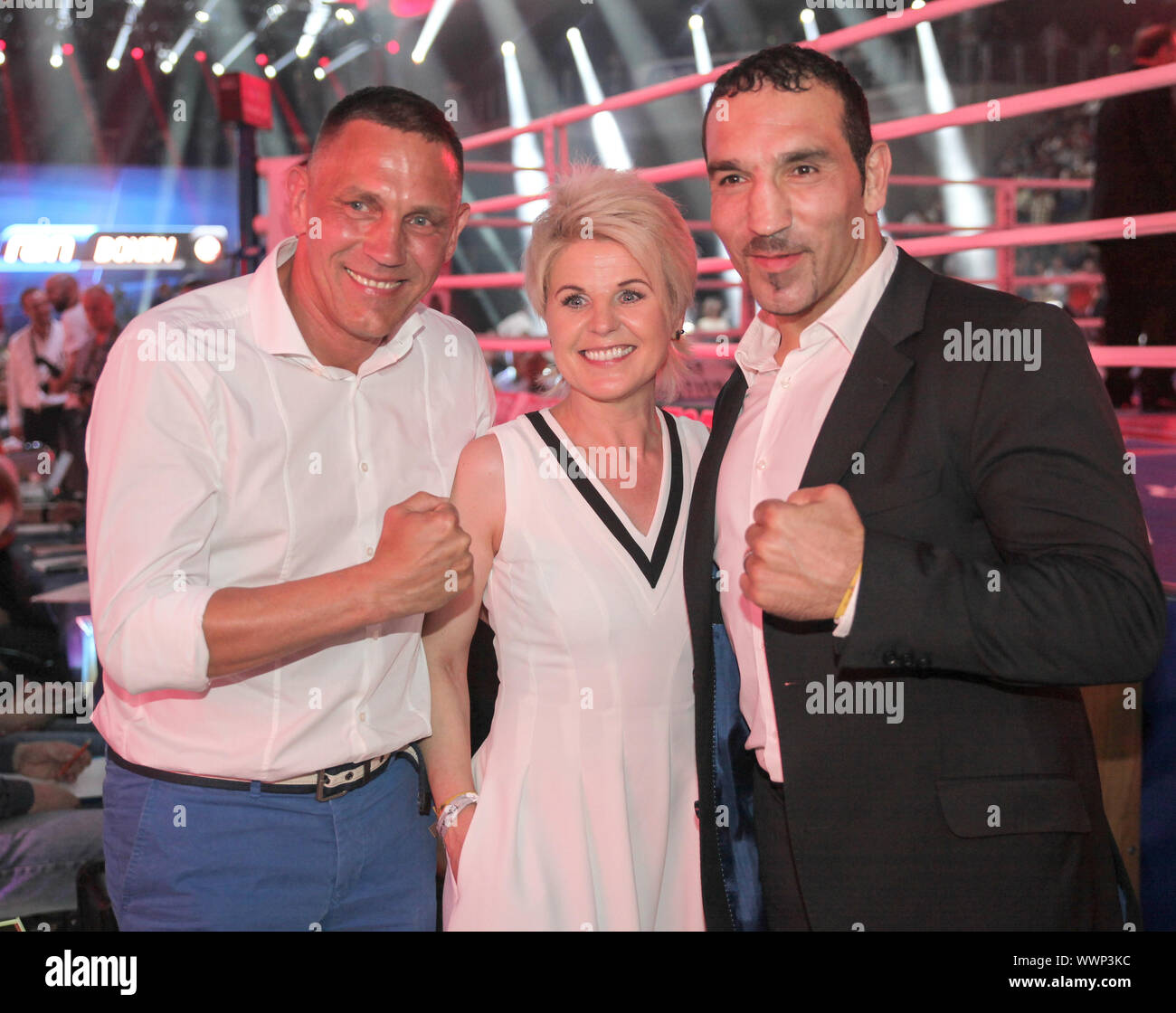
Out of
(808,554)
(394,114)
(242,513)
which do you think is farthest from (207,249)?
(808,554)

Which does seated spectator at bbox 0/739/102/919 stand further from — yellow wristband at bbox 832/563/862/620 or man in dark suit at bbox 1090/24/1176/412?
man in dark suit at bbox 1090/24/1176/412

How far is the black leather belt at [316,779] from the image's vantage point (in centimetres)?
163

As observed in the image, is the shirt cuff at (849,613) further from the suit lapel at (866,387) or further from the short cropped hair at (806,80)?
the short cropped hair at (806,80)

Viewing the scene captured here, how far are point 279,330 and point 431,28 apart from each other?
13314 millimetres

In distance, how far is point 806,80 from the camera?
1.53 metres

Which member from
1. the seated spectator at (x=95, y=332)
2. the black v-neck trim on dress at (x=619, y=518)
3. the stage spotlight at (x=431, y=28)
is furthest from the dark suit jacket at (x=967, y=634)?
the stage spotlight at (x=431, y=28)

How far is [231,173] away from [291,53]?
74.4 inches

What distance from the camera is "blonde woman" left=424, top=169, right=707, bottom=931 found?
173cm

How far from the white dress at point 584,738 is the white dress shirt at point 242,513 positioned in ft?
0.67

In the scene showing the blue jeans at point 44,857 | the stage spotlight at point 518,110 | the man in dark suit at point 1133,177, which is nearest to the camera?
the blue jeans at point 44,857

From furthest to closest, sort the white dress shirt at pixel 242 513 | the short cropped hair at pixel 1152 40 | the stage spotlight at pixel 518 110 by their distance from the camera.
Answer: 1. the stage spotlight at pixel 518 110
2. the short cropped hair at pixel 1152 40
3. the white dress shirt at pixel 242 513

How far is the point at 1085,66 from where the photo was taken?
12.2 metres

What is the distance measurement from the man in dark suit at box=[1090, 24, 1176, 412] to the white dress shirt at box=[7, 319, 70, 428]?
23.5 ft
